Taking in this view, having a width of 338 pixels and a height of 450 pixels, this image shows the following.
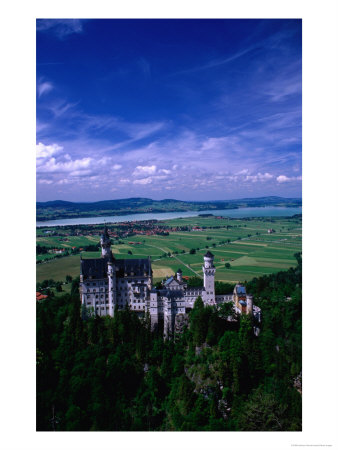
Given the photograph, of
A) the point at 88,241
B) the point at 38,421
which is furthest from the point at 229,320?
the point at 88,241

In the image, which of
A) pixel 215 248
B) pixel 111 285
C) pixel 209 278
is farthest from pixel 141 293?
pixel 215 248

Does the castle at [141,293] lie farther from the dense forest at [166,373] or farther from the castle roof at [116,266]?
the dense forest at [166,373]

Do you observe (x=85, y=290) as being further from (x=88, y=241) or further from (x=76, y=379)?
(x=88, y=241)

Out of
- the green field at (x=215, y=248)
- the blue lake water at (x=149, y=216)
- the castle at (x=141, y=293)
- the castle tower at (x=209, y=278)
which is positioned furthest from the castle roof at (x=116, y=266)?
the blue lake water at (x=149, y=216)

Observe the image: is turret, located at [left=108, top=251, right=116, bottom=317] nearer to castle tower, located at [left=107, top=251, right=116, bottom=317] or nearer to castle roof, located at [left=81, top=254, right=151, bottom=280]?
castle tower, located at [left=107, top=251, right=116, bottom=317]

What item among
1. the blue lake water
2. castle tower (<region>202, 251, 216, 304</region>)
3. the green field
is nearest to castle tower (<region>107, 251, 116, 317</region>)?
castle tower (<region>202, 251, 216, 304</region>)

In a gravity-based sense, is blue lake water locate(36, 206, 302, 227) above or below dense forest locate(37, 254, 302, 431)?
above
